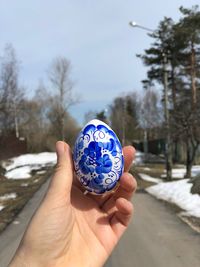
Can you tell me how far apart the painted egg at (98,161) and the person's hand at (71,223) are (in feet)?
0.24

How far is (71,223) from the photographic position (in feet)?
10.7

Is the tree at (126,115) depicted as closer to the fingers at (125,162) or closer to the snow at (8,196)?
the snow at (8,196)

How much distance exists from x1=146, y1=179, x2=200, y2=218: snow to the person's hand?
1097 centimetres

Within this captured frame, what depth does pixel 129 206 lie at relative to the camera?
3293 mm

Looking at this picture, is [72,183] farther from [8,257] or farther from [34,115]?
[34,115]

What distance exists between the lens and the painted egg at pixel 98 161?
3350 millimetres

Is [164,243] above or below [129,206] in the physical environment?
below

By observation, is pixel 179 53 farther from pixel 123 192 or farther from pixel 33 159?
pixel 123 192

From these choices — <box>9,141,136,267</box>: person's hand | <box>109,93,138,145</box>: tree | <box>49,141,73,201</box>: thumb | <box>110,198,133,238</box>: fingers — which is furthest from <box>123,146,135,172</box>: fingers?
<box>109,93,138,145</box>: tree

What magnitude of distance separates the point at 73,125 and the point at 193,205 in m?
67.7

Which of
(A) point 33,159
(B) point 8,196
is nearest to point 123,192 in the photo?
(B) point 8,196

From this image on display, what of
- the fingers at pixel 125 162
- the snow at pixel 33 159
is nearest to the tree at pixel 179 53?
the snow at pixel 33 159

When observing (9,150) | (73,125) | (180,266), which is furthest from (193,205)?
(73,125)

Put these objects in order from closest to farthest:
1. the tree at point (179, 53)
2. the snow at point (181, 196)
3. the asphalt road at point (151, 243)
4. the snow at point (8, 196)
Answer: the asphalt road at point (151, 243)
the snow at point (181, 196)
the snow at point (8, 196)
the tree at point (179, 53)
